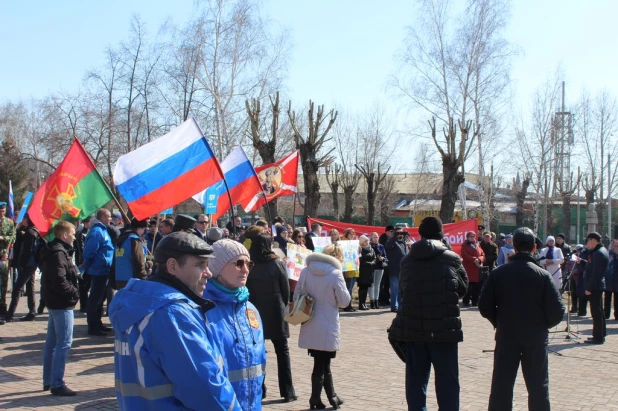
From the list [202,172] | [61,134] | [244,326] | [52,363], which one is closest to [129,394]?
[244,326]

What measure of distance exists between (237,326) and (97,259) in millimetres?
7605

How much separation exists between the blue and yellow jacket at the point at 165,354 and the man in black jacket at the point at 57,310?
181 inches

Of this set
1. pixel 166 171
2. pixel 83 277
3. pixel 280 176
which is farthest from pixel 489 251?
pixel 166 171

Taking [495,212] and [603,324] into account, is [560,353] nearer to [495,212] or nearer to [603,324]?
[603,324]

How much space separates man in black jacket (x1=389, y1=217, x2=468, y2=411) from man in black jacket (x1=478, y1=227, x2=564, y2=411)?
48cm

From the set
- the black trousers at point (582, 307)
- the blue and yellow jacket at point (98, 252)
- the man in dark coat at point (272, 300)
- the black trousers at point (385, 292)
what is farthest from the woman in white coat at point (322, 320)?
the black trousers at point (582, 307)

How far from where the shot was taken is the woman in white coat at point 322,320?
678cm

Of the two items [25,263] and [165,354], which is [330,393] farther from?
[25,263]

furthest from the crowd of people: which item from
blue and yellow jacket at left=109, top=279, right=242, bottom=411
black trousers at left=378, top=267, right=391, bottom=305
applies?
black trousers at left=378, top=267, right=391, bottom=305

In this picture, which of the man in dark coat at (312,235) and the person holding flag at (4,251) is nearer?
the person holding flag at (4,251)

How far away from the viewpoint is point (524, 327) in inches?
233

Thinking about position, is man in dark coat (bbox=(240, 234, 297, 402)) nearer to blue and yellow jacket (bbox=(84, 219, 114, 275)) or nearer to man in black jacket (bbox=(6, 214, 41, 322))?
blue and yellow jacket (bbox=(84, 219, 114, 275))

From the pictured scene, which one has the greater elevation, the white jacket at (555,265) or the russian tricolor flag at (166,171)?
the russian tricolor flag at (166,171)

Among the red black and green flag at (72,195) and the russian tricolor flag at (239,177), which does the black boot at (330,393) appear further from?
the russian tricolor flag at (239,177)
